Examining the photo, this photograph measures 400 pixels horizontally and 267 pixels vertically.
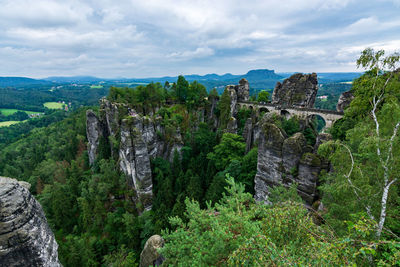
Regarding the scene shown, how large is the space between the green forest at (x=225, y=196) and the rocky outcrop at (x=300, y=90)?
647 cm

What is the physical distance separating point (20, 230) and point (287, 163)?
64.7ft

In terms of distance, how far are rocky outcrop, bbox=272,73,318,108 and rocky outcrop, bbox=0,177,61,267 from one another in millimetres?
39235

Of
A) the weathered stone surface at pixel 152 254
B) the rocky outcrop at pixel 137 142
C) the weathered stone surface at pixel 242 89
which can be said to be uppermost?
the weathered stone surface at pixel 242 89

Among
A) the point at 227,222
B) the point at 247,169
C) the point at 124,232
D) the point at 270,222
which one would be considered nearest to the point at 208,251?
the point at 227,222

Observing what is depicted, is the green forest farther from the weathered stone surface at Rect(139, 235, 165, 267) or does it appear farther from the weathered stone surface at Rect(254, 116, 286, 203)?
the weathered stone surface at Rect(254, 116, 286, 203)

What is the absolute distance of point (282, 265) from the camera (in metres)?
4.30

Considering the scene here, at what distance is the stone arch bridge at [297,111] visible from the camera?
2917 cm

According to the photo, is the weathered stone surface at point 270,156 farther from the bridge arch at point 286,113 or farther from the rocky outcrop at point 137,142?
the bridge arch at point 286,113

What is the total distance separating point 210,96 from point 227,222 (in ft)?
116

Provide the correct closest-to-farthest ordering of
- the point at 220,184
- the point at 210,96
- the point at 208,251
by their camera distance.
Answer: the point at 208,251 → the point at 220,184 → the point at 210,96

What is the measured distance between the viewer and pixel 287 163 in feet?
60.9

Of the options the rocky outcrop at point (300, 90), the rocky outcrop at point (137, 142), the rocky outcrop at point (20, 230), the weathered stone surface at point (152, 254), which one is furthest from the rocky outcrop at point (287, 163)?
the rocky outcrop at point (300, 90)

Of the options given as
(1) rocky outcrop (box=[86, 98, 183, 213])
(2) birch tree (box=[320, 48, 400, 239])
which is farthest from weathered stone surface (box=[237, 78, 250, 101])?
(2) birch tree (box=[320, 48, 400, 239])

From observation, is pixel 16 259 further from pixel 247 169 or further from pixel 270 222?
pixel 247 169
